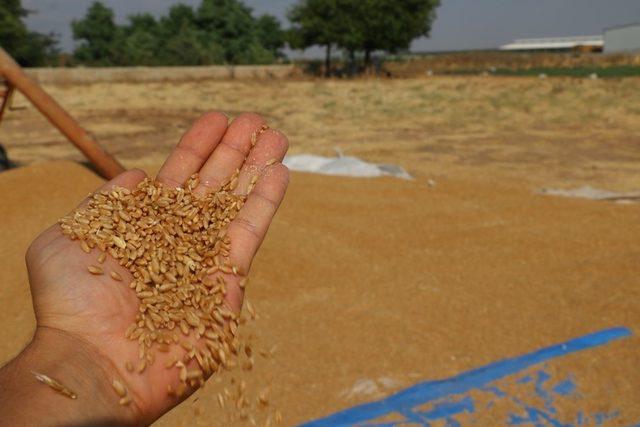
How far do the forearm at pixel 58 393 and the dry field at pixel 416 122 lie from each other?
561cm

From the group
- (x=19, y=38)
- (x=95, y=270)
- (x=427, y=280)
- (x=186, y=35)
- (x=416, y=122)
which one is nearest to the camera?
(x=95, y=270)

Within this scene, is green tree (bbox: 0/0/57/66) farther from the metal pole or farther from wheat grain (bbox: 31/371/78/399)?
wheat grain (bbox: 31/371/78/399)

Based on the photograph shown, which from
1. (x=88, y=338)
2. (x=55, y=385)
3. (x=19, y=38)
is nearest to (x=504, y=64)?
(x=19, y=38)

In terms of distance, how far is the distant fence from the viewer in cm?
2216

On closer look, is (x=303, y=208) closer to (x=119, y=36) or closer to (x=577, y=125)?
(x=577, y=125)

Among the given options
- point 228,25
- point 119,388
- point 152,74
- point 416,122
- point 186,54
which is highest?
point 228,25

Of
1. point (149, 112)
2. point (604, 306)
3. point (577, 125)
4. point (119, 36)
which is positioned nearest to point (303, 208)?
point (604, 306)

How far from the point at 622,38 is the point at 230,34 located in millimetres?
24883

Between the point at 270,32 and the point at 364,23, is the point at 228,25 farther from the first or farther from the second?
the point at 364,23

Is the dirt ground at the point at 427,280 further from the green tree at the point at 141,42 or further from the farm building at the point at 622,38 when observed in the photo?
the farm building at the point at 622,38

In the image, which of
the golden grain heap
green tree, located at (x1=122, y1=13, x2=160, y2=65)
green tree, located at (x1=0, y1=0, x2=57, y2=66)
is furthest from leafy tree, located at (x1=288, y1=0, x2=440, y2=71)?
the golden grain heap

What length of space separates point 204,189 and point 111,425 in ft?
3.54

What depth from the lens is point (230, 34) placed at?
42031 millimetres

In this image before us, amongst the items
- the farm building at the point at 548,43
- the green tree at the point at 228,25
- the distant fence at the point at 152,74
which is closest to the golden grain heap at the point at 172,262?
the distant fence at the point at 152,74
